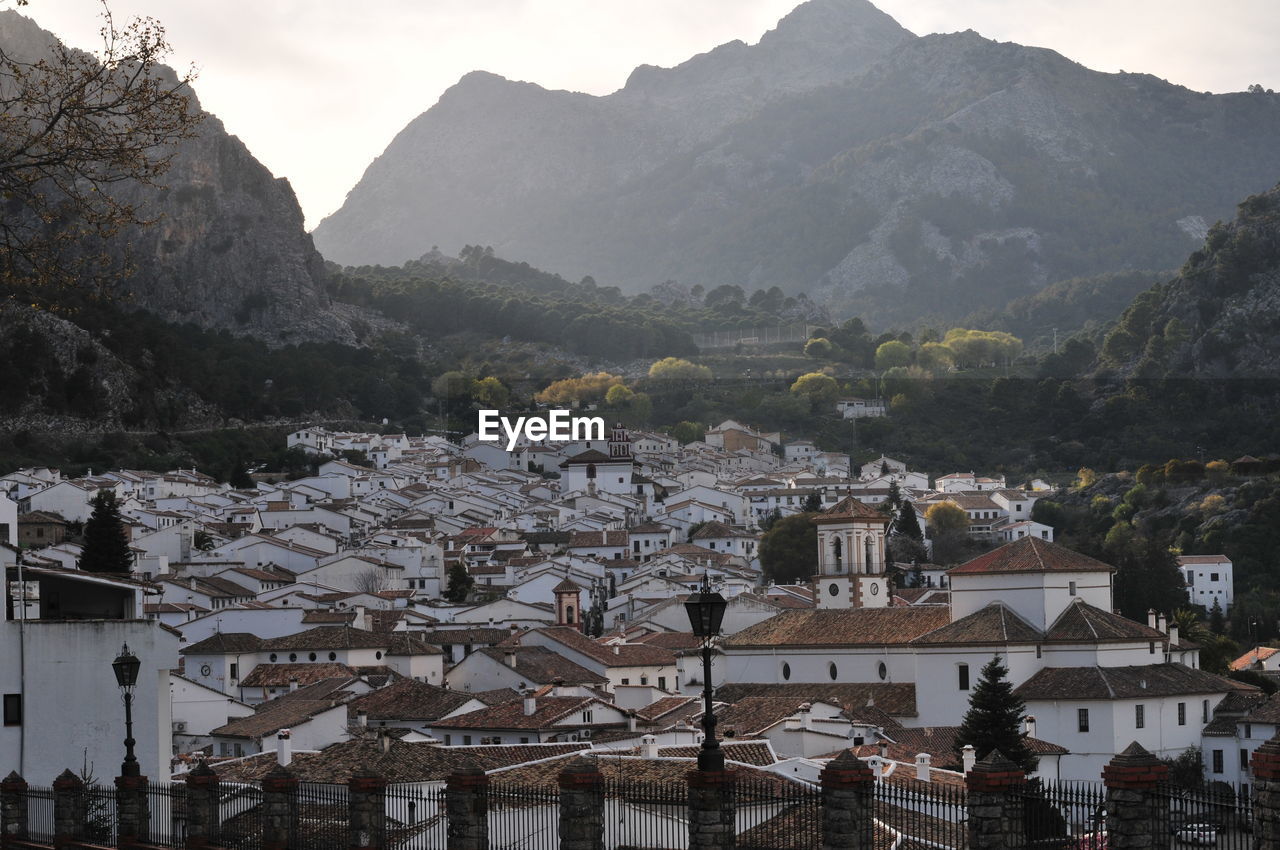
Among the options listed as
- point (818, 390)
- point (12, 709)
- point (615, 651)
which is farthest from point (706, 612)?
point (818, 390)

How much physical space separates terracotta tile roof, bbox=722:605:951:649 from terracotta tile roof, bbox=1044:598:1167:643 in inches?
143

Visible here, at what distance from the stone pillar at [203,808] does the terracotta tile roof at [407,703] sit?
3036 centimetres

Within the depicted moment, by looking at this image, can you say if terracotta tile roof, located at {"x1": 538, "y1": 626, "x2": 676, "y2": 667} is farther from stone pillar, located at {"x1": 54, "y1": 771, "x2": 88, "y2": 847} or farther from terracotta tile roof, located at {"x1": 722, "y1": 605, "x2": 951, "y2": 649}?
stone pillar, located at {"x1": 54, "y1": 771, "x2": 88, "y2": 847}

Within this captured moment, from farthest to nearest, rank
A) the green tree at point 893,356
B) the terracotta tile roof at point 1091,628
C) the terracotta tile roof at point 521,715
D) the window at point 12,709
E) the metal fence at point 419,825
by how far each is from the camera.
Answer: the green tree at point 893,356, the terracotta tile roof at point 1091,628, the terracotta tile roof at point 521,715, the window at point 12,709, the metal fence at point 419,825

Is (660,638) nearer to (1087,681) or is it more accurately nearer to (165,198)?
(1087,681)

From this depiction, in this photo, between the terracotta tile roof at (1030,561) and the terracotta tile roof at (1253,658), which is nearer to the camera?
the terracotta tile roof at (1030,561)

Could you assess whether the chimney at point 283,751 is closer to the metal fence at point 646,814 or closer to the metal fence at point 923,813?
the metal fence at point 646,814

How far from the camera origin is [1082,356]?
7096 inches

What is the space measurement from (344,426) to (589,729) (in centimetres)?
10175

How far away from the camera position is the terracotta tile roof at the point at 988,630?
55.5m

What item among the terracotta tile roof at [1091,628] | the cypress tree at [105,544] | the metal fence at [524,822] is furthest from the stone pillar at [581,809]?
the cypress tree at [105,544]

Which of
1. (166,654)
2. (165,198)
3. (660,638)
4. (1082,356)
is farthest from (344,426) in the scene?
(166,654)

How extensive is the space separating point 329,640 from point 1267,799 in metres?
53.5

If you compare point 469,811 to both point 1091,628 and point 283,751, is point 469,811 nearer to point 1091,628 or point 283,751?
point 283,751
